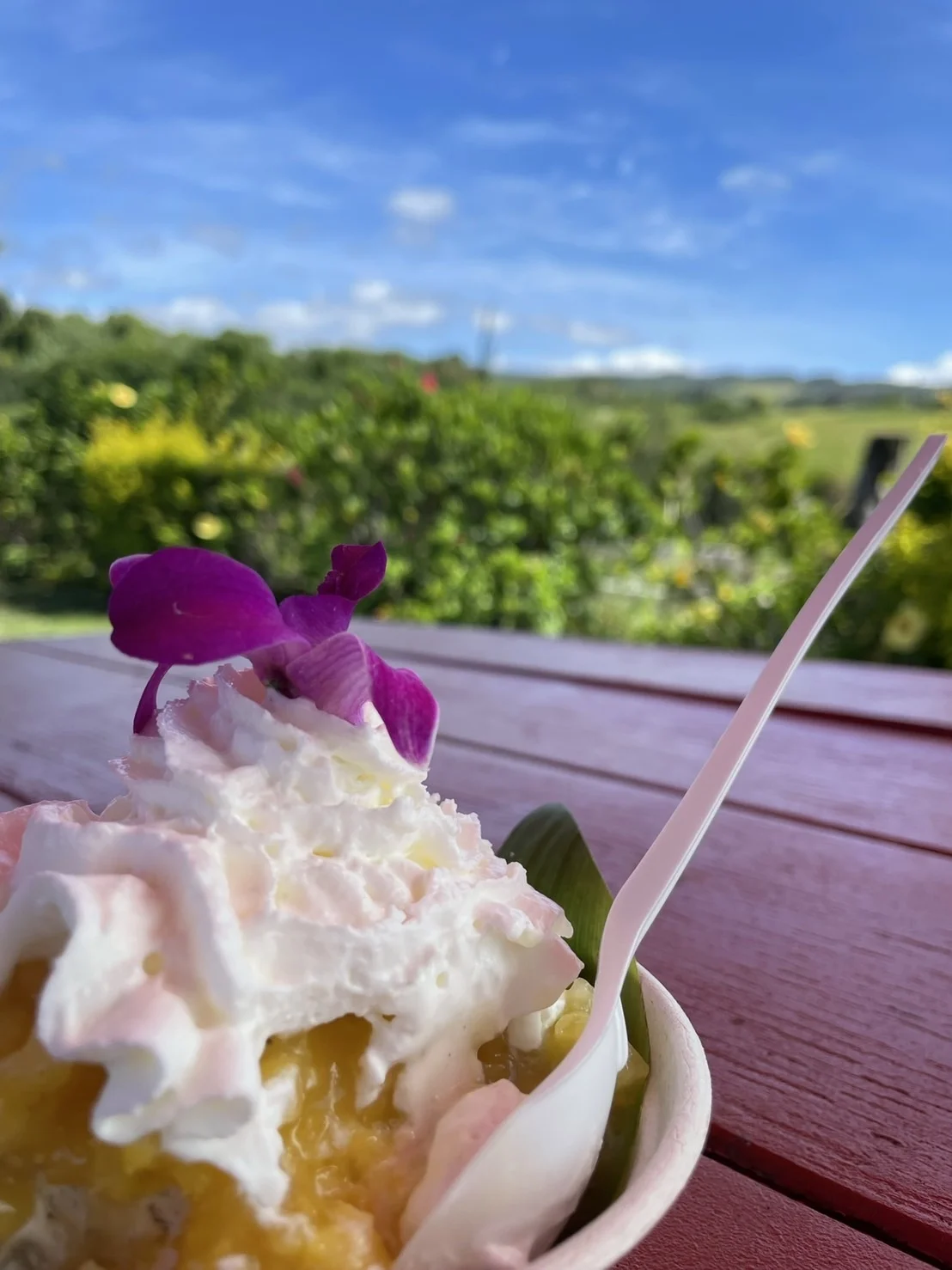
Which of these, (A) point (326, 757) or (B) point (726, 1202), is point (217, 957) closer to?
(A) point (326, 757)

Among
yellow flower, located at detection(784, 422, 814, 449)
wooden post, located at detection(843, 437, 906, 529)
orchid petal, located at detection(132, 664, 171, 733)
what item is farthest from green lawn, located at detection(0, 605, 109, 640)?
orchid petal, located at detection(132, 664, 171, 733)

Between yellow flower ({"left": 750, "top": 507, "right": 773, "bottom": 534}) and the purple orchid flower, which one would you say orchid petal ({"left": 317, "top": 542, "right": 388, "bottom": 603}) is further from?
→ yellow flower ({"left": 750, "top": 507, "right": 773, "bottom": 534})

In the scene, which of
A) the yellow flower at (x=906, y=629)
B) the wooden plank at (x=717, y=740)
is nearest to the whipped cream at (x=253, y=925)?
the wooden plank at (x=717, y=740)

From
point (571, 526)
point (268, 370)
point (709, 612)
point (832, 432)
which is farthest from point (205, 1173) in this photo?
point (268, 370)

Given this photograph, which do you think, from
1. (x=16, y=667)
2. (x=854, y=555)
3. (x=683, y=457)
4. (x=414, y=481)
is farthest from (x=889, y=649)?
(x=854, y=555)

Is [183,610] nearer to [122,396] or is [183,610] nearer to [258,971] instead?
[258,971]

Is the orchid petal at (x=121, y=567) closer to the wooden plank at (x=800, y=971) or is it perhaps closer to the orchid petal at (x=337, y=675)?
the orchid petal at (x=337, y=675)
